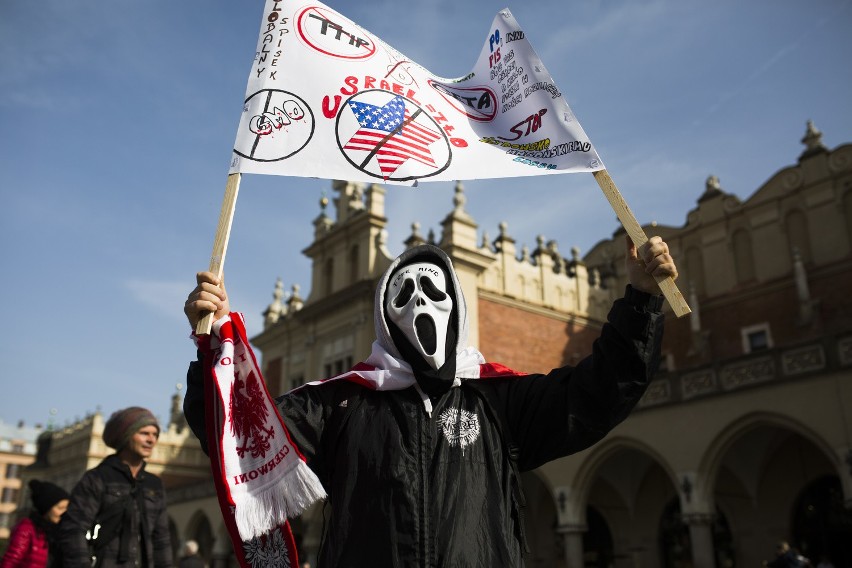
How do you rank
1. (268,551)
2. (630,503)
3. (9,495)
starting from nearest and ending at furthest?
(268,551) → (630,503) → (9,495)

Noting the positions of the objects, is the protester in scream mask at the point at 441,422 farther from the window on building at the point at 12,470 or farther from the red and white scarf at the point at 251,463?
the window on building at the point at 12,470

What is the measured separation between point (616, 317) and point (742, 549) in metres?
17.8

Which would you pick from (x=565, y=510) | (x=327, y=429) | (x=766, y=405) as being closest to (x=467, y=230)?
(x=565, y=510)

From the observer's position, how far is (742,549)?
17.8 metres

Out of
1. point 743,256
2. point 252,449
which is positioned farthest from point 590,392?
point 743,256

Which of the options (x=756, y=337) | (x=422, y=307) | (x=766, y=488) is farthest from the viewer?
(x=756, y=337)

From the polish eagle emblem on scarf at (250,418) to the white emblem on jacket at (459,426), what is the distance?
55 cm

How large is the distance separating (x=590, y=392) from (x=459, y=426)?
0.44 meters

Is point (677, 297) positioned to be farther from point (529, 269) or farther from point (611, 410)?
point (529, 269)

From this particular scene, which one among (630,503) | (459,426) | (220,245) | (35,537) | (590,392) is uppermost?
(220,245)

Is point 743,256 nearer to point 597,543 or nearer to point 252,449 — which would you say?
point 597,543

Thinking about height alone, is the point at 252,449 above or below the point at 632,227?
below

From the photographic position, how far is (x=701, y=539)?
15133 millimetres

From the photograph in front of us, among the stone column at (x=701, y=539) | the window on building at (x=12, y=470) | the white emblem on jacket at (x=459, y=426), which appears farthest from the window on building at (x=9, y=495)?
the white emblem on jacket at (x=459, y=426)
